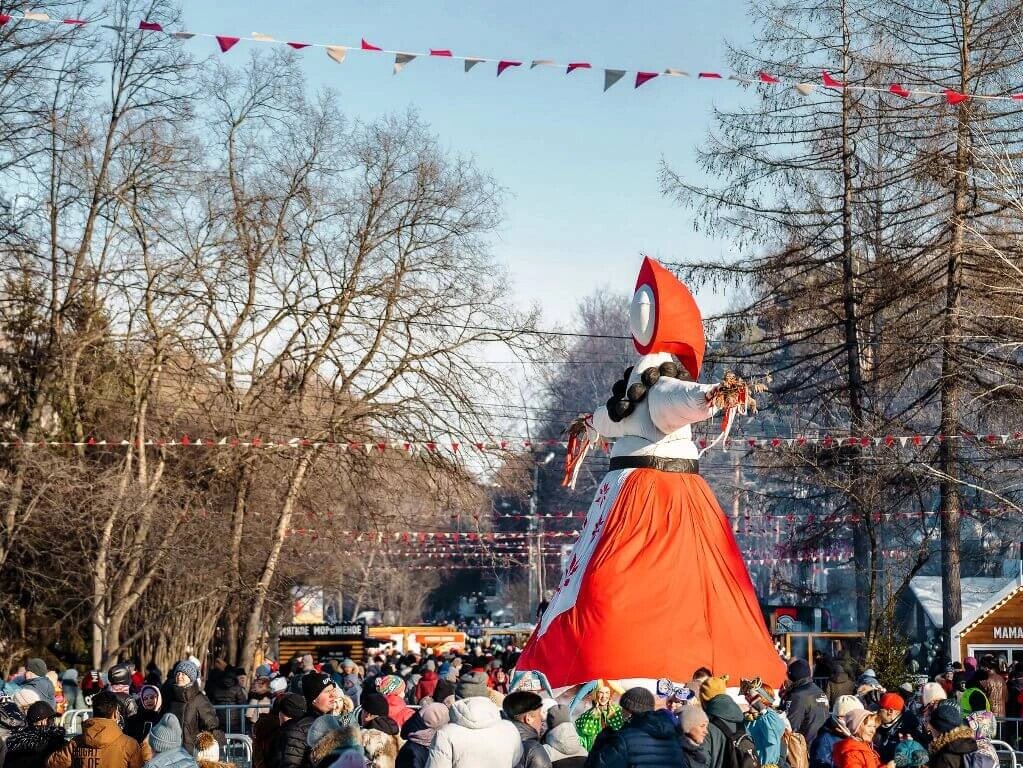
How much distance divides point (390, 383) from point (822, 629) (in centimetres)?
995

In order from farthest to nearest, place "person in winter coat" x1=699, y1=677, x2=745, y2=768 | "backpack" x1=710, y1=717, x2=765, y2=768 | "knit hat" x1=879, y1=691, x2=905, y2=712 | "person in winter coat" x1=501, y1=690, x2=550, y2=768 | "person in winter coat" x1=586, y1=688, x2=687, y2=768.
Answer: "knit hat" x1=879, y1=691, x2=905, y2=712
"person in winter coat" x1=699, y1=677, x2=745, y2=768
"backpack" x1=710, y1=717, x2=765, y2=768
"person in winter coat" x1=501, y1=690, x2=550, y2=768
"person in winter coat" x1=586, y1=688, x2=687, y2=768

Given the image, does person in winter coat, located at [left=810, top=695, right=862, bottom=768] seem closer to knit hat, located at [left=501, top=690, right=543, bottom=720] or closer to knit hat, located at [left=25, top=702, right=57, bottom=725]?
knit hat, located at [left=501, top=690, right=543, bottom=720]

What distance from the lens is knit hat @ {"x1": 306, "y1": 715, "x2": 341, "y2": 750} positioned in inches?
316

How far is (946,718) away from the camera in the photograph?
884 cm

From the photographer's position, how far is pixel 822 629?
96.8 ft

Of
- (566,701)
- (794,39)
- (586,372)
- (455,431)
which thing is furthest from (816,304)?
(586,372)

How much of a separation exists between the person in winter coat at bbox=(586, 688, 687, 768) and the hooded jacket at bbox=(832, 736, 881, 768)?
1802 millimetres

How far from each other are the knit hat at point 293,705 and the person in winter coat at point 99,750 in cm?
90

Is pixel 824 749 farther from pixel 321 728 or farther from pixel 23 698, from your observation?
pixel 23 698

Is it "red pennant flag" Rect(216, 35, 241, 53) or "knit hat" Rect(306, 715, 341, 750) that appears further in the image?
"red pennant flag" Rect(216, 35, 241, 53)

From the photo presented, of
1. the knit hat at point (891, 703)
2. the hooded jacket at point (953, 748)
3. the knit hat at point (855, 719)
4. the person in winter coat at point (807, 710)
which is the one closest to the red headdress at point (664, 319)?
the person in winter coat at point (807, 710)

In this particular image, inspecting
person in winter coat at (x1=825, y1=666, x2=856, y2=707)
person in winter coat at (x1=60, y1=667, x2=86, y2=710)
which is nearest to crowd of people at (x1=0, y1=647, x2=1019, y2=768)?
person in winter coat at (x1=825, y1=666, x2=856, y2=707)

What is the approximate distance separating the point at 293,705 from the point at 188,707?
295cm

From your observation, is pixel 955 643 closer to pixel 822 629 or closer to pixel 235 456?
pixel 822 629
